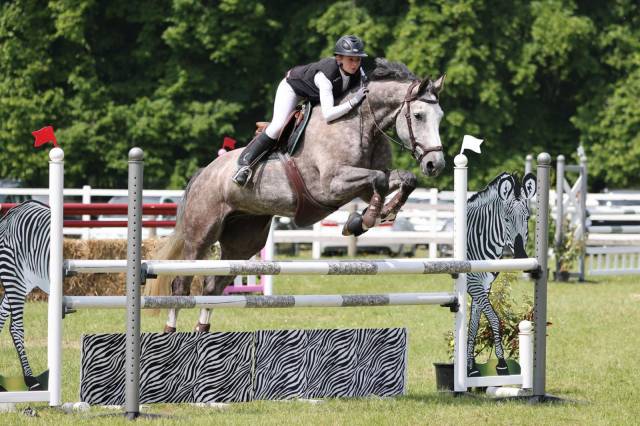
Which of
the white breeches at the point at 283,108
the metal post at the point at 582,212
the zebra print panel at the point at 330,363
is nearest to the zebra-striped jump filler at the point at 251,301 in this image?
the zebra print panel at the point at 330,363

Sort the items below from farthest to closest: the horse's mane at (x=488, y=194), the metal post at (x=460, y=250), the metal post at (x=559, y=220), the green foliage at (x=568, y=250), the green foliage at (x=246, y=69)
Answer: the green foliage at (x=246, y=69) < the green foliage at (x=568, y=250) < the metal post at (x=559, y=220) < the horse's mane at (x=488, y=194) < the metal post at (x=460, y=250)

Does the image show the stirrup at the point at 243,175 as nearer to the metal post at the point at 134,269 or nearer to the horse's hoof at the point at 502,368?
the metal post at the point at 134,269

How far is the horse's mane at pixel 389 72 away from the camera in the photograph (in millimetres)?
7070

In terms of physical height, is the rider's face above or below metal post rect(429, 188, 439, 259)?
above

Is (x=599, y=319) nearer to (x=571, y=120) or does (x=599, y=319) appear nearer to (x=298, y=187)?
(x=298, y=187)

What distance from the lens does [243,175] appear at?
7.19 meters

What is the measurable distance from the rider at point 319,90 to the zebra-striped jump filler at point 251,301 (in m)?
1.23

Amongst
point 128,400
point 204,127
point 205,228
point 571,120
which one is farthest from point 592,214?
point 128,400

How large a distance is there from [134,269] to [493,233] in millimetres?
2132

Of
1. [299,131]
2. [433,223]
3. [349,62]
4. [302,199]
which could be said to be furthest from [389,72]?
[433,223]

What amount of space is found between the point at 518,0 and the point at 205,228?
21.2 metres

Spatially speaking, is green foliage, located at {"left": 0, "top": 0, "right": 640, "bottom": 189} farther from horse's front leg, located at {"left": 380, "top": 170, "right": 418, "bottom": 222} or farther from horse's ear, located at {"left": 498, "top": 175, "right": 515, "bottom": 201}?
horse's front leg, located at {"left": 380, "top": 170, "right": 418, "bottom": 222}

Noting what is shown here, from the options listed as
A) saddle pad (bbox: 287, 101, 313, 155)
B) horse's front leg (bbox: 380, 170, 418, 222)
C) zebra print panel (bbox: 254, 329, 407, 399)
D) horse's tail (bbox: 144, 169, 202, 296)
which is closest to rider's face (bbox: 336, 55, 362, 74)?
saddle pad (bbox: 287, 101, 313, 155)

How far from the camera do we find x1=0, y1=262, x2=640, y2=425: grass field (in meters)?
6.04
